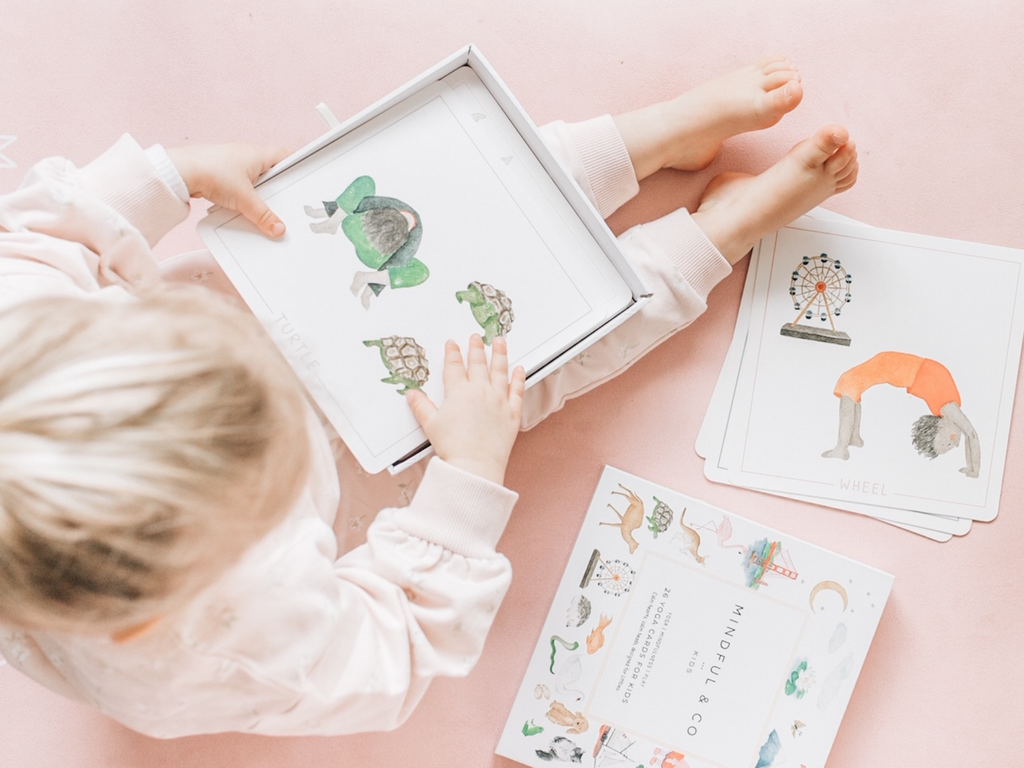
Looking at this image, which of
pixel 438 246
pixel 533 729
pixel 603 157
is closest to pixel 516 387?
pixel 438 246

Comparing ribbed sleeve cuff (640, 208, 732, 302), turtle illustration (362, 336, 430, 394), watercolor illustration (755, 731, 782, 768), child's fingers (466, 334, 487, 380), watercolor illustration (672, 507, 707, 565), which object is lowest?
watercolor illustration (755, 731, 782, 768)

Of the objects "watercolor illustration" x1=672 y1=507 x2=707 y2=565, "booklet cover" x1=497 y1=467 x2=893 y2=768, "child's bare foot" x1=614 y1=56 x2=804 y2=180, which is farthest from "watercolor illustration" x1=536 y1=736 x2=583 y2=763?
"child's bare foot" x1=614 y1=56 x2=804 y2=180

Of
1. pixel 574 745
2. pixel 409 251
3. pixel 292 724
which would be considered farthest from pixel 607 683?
pixel 409 251

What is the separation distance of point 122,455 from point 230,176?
1.08 ft

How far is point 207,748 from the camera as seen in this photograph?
0.76m

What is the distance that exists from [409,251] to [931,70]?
0.55 meters

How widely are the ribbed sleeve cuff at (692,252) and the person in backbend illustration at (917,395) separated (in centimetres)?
16

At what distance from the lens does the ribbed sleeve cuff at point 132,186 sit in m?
0.63

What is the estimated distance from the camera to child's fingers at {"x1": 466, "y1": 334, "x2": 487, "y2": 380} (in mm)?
640

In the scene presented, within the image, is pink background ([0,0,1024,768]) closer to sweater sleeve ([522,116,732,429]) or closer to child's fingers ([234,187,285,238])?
sweater sleeve ([522,116,732,429])

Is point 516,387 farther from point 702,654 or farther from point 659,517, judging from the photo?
point 702,654

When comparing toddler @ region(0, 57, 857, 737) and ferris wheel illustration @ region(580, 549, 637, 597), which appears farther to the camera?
ferris wheel illustration @ region(580, 549, 637, 597)

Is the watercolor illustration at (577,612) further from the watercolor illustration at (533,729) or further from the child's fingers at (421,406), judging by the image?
the child's fingers at (421,406)

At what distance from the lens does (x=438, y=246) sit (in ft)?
2.15
